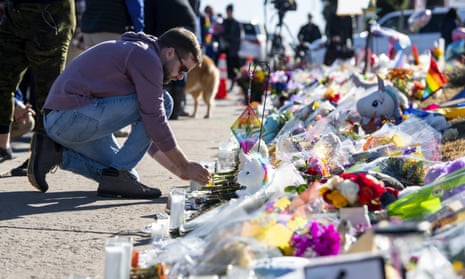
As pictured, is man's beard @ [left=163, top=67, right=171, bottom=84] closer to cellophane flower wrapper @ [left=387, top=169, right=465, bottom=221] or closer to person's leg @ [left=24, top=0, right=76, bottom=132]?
person's leg @ [left=24, top=0, right=76, bottom=132]

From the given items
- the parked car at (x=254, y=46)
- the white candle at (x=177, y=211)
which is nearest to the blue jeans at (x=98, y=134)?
the white candle at (x=177, y=211)

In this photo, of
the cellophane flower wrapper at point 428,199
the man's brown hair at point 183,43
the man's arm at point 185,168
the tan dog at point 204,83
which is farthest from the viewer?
the tan dog at point 204,83

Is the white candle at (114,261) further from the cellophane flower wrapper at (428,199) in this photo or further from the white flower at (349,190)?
the cellophane flower wrapper at (428,199)

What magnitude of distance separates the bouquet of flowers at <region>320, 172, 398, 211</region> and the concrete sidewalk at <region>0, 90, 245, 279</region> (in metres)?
0.86

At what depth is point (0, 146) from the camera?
6422 mm

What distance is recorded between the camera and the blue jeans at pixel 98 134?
15.8 feet

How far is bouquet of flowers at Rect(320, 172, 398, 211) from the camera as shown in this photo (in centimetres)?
335

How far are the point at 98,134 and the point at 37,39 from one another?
3.45ft

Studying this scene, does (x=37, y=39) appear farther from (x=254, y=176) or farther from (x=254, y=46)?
(x=254, y=46)

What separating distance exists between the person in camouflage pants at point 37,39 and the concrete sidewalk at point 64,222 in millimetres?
586

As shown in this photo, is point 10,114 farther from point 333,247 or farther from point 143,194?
point 333,247

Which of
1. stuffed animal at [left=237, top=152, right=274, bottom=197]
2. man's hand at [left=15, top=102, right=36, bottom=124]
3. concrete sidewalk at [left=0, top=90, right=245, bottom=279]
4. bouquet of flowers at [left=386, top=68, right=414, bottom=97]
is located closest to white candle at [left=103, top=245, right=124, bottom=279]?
concrete sidewalk at [left=0, top=90, right=245, bottom=279]

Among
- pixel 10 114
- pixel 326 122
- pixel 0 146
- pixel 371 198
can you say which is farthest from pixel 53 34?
pixel 371 198

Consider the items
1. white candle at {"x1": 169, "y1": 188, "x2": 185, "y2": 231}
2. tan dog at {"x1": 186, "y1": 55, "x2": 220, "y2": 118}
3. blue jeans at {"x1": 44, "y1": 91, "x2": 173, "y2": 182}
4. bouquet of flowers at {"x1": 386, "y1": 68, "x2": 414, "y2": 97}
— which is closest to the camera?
white candle at {"x1": 169, "y1": 188, "x2": 185, "y2": 231}
